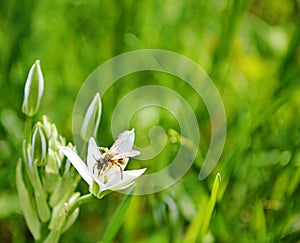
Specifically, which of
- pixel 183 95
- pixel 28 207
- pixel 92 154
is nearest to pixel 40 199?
pixel 28 207

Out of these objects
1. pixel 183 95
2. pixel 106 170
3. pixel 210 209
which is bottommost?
pixel 183 95

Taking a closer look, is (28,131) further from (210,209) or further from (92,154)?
(210,209)

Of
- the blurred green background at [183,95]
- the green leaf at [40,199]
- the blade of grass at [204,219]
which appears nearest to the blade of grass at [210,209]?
the blade of grass at [204,219]

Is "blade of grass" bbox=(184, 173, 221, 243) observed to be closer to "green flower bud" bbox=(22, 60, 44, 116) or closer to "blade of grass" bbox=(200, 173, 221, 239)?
"blade of grass" bbox=(200, 173, 221, 239)

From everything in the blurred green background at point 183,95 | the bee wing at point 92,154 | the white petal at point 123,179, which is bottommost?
the blurred green background at point 183,95

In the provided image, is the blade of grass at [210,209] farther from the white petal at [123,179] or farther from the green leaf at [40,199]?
the green leaf at [40,199]

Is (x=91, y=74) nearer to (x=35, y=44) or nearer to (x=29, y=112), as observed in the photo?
(x=35, y=44)
